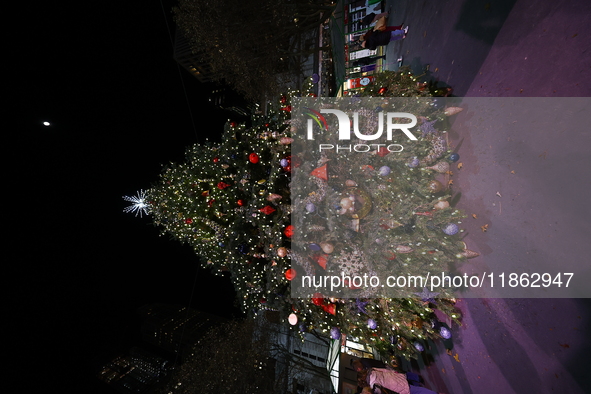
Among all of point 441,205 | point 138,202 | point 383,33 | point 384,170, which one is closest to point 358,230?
point 384,170

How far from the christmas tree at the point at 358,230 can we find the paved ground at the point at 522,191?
473 millimetres

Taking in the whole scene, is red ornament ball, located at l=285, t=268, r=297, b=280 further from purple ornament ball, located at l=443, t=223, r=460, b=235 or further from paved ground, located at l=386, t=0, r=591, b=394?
Result: paved ground, located at l=386, t=0, r=591, b=394

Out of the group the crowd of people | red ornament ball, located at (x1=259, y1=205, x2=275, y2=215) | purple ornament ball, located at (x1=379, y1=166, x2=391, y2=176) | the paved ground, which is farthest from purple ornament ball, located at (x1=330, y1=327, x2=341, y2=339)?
the crowd of people

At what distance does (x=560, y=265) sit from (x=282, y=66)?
1280 centimetres

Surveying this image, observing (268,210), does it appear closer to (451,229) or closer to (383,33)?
(451,229)

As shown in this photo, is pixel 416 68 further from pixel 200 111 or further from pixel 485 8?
pixel 200 111

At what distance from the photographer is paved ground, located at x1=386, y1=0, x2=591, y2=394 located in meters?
3.02

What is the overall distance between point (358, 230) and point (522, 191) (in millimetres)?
2748

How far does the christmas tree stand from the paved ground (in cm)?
47

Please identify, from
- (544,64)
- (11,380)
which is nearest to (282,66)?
(544,64)

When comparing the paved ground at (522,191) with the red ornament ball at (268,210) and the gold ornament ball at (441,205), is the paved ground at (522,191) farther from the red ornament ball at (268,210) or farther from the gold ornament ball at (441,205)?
the red ornament ball at (268,210)

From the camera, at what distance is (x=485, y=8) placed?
14.7 ft

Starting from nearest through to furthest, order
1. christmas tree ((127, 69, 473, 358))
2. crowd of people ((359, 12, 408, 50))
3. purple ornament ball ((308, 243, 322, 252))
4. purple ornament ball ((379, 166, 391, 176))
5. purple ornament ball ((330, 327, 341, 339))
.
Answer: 1. christmas tree ((127, 69, 473, 358))
2. purple ornament ball ((379, 166, 391, 176))
3. purple ornament ball ((308, 243, 322, 252))
4. purple ornament ball ((330, 327, 341, 339))
5. crowd of people ((359, 12, 408, 50))

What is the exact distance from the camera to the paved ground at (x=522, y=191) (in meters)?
3.02
